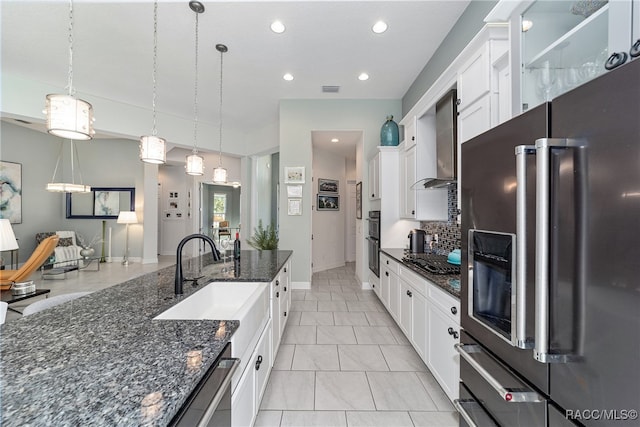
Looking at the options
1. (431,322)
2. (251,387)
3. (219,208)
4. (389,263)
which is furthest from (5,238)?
(219,208)

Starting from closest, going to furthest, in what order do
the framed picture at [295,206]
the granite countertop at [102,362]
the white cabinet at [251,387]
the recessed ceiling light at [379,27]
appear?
A: the granite countertop at [102,362], the white cabinet at [251,387], the recessed ceiling light at [379,27], the framed picture at [295,206]

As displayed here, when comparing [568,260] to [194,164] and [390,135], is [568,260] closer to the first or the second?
[194,164]

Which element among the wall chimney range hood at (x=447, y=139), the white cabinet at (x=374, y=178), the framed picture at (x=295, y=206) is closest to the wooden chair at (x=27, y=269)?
the framed picture at (x=295, y=206)

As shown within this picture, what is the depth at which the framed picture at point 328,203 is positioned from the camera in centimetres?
595

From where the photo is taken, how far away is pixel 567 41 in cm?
108

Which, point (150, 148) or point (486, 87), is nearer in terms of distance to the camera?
point (486, 87)

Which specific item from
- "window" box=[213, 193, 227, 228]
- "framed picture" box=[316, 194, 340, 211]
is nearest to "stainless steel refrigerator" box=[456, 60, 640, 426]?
"framed picture" box=[316, 194, 340, 211]

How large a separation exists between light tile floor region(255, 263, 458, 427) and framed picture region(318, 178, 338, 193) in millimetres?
3371

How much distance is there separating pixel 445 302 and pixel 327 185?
470cm

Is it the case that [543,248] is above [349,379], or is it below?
above

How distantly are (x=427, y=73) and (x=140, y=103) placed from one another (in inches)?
194

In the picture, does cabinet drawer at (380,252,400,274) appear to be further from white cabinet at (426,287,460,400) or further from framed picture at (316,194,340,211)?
framed picture at (316,194,340,211)

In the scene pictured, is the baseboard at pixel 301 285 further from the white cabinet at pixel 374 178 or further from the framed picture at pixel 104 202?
the framed picture at pixel 104 202

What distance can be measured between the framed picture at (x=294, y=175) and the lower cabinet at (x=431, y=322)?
7.97 feet
